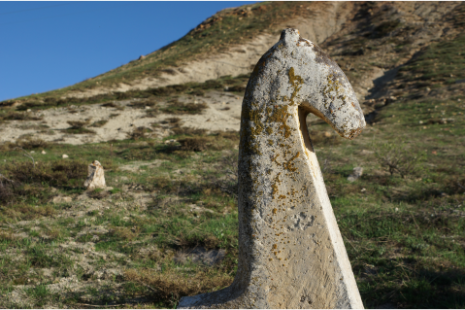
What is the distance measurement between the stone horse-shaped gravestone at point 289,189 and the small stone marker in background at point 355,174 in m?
6.52

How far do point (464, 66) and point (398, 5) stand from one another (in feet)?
61.3

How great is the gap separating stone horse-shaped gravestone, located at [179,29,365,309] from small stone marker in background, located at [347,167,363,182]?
652 centimetres

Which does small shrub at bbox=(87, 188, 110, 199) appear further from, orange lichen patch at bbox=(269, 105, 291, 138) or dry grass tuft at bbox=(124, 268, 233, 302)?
orange lichen patch at bbox=(269, 105, 291, 138)

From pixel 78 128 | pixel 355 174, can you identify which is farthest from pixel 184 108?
pixel 355 174

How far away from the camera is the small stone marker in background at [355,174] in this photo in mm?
8414

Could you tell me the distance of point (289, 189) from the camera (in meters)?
2.20

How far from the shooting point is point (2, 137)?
47.4ft

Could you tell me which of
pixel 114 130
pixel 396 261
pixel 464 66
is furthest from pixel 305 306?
pixel 464 66

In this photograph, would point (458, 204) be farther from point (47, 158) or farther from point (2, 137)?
point (2, 137)

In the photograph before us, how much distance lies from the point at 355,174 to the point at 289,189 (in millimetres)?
6960

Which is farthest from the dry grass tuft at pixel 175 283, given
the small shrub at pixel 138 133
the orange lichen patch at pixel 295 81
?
the small shrub at pixel 138 133

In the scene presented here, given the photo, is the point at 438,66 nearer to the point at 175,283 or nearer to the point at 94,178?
the point at 94,178

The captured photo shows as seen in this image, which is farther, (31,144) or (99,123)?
A: (99,123)

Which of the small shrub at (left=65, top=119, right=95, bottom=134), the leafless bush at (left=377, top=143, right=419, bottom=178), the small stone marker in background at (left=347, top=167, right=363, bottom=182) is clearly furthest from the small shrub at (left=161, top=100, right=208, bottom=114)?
the leafless bush at (left=377, top=143, right=419, bottom=178)
